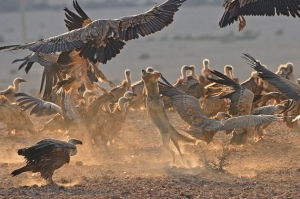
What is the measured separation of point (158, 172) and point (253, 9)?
252cm

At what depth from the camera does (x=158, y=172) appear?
33.3 feet

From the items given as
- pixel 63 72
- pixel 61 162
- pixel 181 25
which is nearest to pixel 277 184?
pixel 61 162

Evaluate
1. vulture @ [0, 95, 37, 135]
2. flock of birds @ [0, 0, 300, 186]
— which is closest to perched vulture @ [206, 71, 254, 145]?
flock of birds @ [0, 0, 300, 186]

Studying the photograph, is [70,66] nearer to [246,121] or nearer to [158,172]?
[158,172]

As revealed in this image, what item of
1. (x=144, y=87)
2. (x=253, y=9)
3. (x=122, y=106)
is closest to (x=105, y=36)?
(x=144, y=87)

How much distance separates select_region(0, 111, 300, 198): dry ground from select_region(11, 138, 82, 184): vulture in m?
0.16

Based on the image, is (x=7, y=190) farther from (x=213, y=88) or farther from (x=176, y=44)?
(x=176, y=44)

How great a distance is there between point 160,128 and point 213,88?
2.54 m

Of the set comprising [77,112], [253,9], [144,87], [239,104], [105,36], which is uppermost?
[253,9]

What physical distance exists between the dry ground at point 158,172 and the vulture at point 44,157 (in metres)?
0.16

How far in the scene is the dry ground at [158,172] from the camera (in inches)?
343

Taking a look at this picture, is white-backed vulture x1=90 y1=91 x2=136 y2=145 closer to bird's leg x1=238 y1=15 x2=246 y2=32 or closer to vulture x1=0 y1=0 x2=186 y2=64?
vulture x1=0 y1=0 x2=186 y2=64

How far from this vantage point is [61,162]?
9.41m

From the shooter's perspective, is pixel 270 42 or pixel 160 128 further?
pixel 270 42
